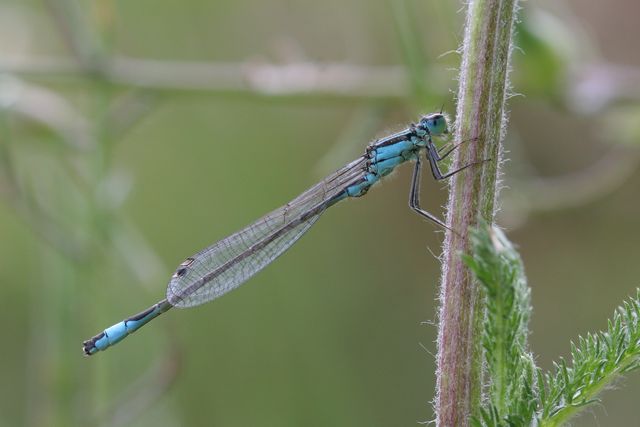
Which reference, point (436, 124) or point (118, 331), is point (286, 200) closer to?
point (118, 331)

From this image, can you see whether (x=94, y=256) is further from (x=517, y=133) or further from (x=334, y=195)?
(x=517, y=133)

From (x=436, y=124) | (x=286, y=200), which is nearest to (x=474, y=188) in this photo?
(x=436, y=124)

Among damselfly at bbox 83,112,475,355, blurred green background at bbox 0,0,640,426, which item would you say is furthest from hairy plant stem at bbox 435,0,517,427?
blurred green background at bbox 0,0,640,426

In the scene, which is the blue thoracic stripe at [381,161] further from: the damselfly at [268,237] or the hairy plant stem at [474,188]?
the hairy plant stem at [474,188]

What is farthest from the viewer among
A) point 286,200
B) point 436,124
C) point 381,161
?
point 286,200

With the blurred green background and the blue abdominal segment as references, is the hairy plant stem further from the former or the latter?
the blurred green background

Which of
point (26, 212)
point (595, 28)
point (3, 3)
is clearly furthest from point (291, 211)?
point (595, 28)
